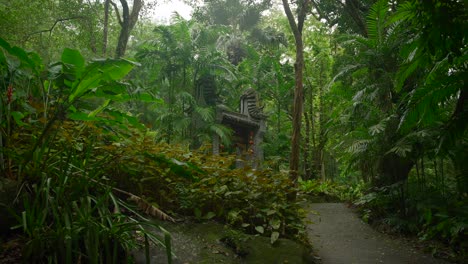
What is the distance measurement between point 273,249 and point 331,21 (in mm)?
8563

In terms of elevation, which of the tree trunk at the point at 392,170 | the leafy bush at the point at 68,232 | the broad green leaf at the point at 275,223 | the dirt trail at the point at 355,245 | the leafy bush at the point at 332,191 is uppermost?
the tree trunk at the point at 392,170

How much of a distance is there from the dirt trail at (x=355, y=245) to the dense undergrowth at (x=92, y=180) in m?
1.11

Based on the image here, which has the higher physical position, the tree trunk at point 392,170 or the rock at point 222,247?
the tree trunk at point 392,170

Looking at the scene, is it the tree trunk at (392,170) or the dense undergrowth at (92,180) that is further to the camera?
the tree trunk at (392,170)

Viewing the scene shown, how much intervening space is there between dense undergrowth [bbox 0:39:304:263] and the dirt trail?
1.11 metres

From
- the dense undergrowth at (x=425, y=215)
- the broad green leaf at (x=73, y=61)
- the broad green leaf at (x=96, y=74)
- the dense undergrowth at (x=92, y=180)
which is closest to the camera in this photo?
the dense undergrowth at (x=92, y=180)

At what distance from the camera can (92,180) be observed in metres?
2.63

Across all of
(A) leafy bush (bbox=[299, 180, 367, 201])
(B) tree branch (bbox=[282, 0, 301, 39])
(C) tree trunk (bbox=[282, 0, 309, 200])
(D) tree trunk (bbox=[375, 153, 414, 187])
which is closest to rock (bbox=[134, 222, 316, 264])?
(C) tree trunk (bbox=[282, 0, 309, 200])

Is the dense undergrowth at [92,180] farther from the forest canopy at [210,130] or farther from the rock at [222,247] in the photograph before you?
the rock at [222,247]

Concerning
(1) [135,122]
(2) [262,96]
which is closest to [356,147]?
(1) [135,122]

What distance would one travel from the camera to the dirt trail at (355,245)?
4.87 metres

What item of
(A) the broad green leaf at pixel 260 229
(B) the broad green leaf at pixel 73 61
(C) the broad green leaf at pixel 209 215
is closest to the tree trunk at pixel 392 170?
(A) the broad green leaf at pixel 260 229

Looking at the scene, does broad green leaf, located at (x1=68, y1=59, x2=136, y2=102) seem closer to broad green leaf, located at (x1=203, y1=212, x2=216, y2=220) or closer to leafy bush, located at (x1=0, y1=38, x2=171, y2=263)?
leafy bush, located at (x1=0, y1=38, x2=171, y2=263)

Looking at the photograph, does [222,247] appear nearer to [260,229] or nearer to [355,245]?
[260,229]
